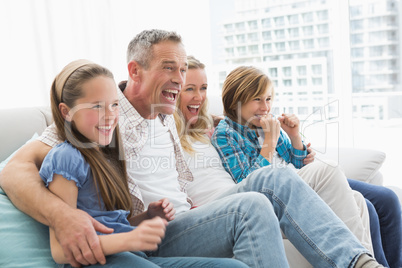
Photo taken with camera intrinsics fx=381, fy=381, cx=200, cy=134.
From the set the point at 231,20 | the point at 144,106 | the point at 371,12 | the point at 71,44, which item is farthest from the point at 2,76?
the point at 371,12

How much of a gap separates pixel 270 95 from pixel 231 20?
260 centimetres

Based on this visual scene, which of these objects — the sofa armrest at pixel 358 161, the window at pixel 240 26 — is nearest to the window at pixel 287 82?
the window at pixel 240 26

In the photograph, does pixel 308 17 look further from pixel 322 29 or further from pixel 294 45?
pixel 294 45

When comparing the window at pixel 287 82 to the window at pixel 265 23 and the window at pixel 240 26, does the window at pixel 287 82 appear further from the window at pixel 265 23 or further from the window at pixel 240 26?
the window at pixel 240 26

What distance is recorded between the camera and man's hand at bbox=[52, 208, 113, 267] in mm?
903

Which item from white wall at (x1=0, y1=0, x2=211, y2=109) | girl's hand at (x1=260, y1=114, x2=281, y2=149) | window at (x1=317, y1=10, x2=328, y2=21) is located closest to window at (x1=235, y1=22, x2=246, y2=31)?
window at (x1=317, y1=10, x2=328, y2=21)

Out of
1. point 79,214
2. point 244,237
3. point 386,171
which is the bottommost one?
point 386,171

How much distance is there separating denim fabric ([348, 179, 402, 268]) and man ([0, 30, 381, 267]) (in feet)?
1.92

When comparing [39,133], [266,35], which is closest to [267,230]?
[39,133]

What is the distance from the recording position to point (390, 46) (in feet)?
11.4

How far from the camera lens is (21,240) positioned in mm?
985

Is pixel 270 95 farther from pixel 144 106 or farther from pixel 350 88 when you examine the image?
pixel 350 88

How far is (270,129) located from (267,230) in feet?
2.35

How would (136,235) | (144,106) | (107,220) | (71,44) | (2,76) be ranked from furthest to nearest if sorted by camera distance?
(71,44) → (2,76) → (144,106) → (107,220) → (136,235)
